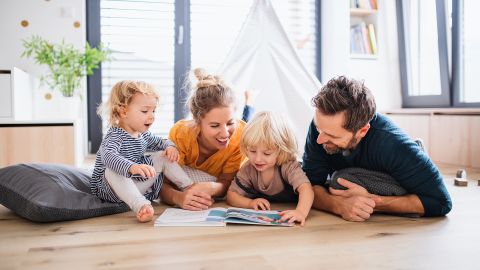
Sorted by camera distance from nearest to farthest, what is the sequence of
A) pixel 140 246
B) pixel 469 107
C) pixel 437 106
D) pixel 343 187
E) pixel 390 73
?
1. pixel 140 246
2. pixel 343 187
3. pixel 469 107
4. pixel 437 106
5. pixel 390 73

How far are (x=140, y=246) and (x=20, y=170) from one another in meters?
0.70

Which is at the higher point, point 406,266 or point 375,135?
point 375,135

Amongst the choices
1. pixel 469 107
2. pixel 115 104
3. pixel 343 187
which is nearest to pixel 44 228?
pixel 115 104

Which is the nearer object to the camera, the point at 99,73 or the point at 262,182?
the point at 262,182

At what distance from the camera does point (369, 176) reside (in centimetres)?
145

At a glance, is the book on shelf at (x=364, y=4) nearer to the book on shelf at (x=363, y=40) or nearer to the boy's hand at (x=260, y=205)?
the book on shelf at (x=363, y=40)

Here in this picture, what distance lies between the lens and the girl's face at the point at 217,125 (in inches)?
63.8

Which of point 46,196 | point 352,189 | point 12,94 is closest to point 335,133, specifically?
point 352,189

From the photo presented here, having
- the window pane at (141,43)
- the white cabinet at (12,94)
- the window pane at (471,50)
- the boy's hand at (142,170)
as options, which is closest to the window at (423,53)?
the window pane at (471,50)

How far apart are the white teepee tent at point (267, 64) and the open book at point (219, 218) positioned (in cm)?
140

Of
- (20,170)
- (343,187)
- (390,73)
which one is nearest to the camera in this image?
(343,187)

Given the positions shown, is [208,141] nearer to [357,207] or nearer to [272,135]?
[272,135]

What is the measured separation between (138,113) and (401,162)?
2.82 ft

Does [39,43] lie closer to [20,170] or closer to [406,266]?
[20,170]
